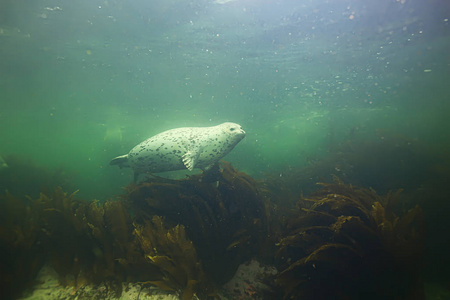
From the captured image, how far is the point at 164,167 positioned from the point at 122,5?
7466 millimetres

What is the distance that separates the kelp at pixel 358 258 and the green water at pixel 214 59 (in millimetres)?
9122

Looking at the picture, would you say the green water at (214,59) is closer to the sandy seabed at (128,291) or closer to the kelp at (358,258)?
the sandy seabed at (128,291)

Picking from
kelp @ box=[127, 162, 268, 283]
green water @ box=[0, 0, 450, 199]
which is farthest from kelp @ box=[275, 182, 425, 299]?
green water @ box=[0, 0, 450, 199]

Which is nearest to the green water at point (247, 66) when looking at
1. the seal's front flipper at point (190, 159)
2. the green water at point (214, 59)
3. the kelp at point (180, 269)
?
the green water at point (214, 59)

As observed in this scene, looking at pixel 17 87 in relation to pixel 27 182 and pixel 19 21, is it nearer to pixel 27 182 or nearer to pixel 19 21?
pixel 19 21

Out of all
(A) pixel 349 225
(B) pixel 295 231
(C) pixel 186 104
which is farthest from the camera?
(C) pixel 186 104

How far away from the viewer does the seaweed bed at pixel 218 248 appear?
7.13ft

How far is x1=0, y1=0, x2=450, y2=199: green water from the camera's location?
343 inches

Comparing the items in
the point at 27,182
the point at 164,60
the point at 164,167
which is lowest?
the point at 27,182

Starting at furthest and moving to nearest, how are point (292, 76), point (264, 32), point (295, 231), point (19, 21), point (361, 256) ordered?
point (292, 76) → point (264, 32) → point (19, 21) → point (295, 231) → point (361, 256)

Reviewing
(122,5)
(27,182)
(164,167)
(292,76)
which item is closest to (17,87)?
(27,182)

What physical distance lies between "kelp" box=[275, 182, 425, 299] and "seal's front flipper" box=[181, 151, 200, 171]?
2.29 meters

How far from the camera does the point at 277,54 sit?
12.1m

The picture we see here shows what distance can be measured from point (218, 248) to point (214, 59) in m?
11.9
